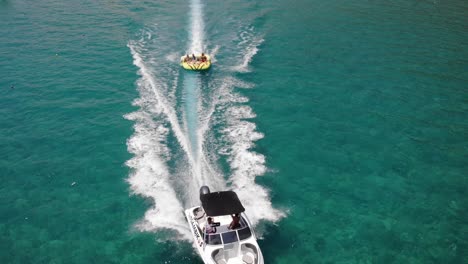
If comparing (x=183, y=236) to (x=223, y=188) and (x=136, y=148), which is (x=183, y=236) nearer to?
(x=223, y=188)

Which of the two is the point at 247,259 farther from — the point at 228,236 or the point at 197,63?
the point at 197,63

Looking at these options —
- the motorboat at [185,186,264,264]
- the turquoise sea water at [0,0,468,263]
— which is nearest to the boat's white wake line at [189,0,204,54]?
the turquoise sea water at [0,0,468,263]

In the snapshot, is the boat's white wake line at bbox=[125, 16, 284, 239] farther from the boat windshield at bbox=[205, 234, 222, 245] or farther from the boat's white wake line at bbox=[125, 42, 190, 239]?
the boat windshield at bbox=[205, 234, 222, 245]

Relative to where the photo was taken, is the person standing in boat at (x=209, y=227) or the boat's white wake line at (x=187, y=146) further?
the boat's white wake line at (x=187, y=146)

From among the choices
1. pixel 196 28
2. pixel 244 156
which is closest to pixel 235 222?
pixel 244 156

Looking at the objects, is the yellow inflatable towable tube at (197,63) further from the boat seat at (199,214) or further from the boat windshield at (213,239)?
the boat windshield at (213,239)

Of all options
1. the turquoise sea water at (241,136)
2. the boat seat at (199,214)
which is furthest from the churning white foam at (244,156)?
the boat seat at (199,214)

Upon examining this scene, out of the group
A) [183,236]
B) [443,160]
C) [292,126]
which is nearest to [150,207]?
[183,236]
